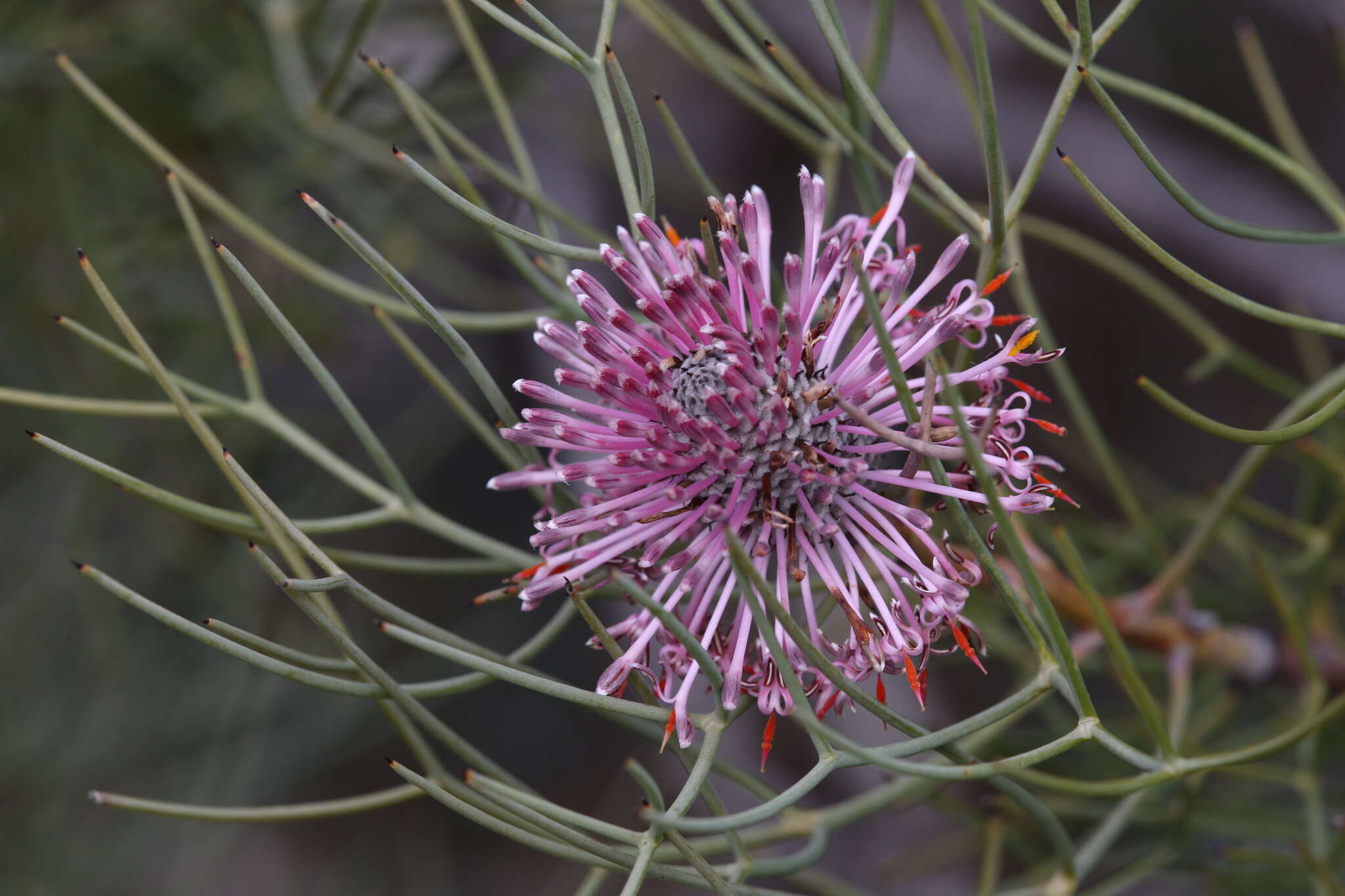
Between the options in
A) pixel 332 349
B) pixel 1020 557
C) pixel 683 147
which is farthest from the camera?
pixel 332 349

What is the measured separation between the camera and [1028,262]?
108 cm

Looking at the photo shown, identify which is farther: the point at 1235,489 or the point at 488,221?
the point at 1235,489

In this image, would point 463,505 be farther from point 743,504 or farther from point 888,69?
point 743,504

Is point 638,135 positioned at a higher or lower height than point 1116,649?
higher

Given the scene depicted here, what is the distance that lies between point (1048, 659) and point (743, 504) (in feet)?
0.40

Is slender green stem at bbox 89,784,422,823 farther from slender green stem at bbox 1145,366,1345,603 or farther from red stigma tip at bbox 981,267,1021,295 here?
slender green stem at bbox 1145,366,1345,603

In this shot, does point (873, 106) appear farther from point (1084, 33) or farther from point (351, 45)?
point (351, 45)

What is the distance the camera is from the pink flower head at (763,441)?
1.03 ft

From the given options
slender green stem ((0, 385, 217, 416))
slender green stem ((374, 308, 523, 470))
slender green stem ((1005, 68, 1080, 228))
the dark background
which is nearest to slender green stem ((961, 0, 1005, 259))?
slender green stem ((1005, 68, 1080, 228))

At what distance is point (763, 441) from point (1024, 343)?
0.31ft

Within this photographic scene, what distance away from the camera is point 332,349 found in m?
1.05

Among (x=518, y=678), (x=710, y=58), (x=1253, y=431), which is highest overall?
(x=710, y=58)

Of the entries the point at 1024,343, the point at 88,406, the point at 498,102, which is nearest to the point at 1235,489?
the point at 1024,343

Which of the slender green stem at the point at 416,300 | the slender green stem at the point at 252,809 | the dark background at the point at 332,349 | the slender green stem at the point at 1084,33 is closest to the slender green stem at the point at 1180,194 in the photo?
the slender green stem at the point at 1084,33
